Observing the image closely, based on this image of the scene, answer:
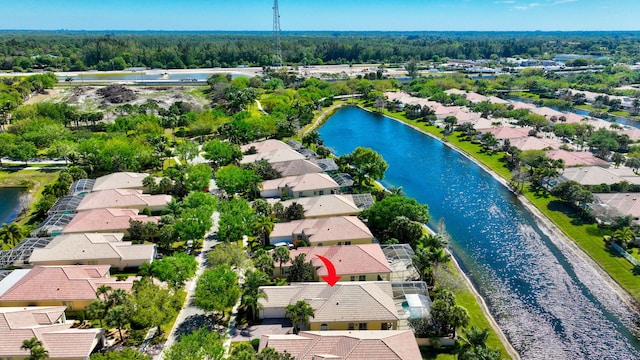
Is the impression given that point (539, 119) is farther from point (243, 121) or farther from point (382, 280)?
point (382, 280)

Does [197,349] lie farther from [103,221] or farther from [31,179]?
[31,179]

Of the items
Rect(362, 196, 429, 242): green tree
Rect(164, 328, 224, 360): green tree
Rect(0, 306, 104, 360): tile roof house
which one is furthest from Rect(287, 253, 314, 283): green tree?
Rect(0, 306, 104, 360): tile roof house

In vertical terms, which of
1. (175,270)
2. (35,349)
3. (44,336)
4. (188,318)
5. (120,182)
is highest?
(120,182)

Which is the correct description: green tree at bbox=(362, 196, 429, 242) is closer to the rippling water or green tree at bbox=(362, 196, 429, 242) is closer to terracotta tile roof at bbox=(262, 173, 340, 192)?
the rippling water

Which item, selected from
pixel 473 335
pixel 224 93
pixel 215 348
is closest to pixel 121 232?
pixel 215 348

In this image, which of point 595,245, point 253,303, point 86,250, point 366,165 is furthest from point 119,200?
point 595,245
